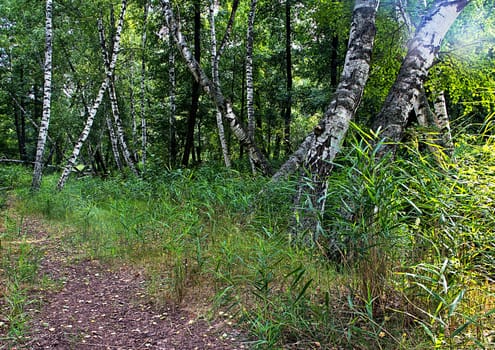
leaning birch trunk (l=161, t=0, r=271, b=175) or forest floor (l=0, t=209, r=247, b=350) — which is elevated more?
leaning birch trunk (l=161, t=0, r=271, b=175)

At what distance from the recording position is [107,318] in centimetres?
288

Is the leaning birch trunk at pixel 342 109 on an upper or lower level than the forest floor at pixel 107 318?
upper

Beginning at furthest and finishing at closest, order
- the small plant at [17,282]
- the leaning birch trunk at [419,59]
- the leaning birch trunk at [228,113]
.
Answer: the leaning birch trunk at [228,113], the leaning birch trunk at [419,59], the small plant at [17,282]

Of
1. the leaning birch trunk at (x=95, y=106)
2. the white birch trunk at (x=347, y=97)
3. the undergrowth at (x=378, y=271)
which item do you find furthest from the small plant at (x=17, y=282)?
the leaning birch trunk at (x=95, y=106)

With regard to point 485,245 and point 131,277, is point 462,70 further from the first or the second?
point 131,277

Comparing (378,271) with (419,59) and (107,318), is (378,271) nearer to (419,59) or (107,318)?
(107,318)

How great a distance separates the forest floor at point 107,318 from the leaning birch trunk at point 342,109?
4.18 feet

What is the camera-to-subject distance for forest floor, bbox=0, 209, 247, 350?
246 centimetres

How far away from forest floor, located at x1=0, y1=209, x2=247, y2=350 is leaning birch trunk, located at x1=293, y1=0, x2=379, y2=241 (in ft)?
4.18

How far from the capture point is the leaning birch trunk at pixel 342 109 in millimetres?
3449

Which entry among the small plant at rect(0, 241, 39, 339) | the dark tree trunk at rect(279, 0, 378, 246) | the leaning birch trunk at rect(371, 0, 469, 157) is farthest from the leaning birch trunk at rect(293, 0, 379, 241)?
the small plant at rect(0, 241, 39, 339)

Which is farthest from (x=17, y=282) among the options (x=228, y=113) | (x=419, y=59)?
(x=419, y=59)

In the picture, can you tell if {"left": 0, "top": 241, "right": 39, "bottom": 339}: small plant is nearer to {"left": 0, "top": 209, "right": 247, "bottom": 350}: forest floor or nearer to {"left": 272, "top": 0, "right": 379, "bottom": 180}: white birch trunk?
{"left": 0, "top": 209, "right": 247, "bottom": 350}: forest floor

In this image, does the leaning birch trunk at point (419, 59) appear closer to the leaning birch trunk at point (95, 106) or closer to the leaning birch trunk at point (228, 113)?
the leaning birch trunk at point (228, 113)
